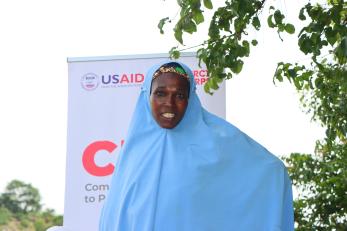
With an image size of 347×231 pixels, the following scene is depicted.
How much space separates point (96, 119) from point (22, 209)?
4687 centimetres

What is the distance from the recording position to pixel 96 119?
14.4ft

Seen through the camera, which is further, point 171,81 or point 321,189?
point 321,189

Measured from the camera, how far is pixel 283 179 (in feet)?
9.45

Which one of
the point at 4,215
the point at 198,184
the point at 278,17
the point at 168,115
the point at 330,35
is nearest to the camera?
the point at 198,184

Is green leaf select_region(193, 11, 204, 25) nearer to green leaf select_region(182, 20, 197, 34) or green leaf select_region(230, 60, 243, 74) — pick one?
green leaf select_region(182, 20, 197, 34)

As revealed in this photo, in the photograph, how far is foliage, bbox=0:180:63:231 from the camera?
45000 millimetres

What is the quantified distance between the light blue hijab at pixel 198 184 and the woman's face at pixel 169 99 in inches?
1.3

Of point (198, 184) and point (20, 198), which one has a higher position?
point (198, 184)

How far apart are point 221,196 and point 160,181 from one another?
0.79 feet

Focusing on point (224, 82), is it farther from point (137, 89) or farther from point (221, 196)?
point (221, 196)

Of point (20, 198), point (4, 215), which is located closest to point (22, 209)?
point (20, 198)

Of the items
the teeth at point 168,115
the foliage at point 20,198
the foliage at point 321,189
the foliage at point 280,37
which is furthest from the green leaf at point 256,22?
the foliage at point 20,198

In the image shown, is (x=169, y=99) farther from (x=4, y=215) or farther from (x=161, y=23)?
(x=4, y=215)

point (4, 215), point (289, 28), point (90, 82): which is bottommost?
point (4, 215)
